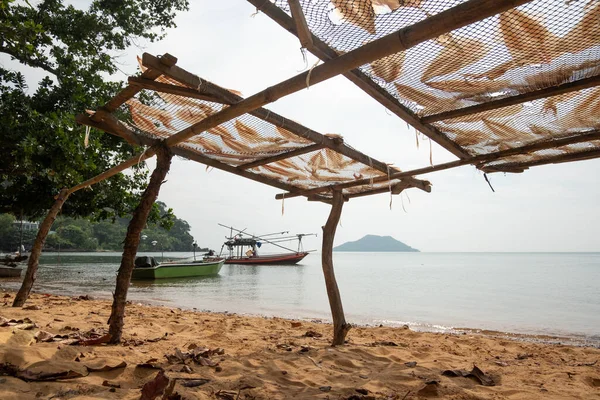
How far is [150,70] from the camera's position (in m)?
2.48

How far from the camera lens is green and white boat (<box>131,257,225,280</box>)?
1889cm

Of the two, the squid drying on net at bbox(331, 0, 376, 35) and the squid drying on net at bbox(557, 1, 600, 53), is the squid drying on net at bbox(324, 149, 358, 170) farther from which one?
the squid drying on net at bbox(557, 1, 600, 53)

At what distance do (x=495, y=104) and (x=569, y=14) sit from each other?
85 cm

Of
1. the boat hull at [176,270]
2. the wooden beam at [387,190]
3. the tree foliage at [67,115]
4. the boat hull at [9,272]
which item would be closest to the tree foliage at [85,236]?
the boat hull at [176,270]

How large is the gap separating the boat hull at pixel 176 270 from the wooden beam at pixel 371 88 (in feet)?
58.0

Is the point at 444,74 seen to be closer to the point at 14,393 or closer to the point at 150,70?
the point at 150,70

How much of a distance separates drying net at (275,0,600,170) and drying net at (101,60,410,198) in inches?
41.1

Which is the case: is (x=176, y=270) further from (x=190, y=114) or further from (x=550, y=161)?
(x=550, y=161)

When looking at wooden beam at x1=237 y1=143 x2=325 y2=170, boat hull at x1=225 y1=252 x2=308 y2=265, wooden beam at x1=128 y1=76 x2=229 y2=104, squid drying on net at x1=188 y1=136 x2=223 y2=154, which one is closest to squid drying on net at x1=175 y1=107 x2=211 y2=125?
squid drying on net at x1=188 y1=136 x2=223 y2=154

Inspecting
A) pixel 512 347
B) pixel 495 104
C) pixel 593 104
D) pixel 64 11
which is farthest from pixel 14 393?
pixel 64 11

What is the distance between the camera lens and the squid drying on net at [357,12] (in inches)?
77.9

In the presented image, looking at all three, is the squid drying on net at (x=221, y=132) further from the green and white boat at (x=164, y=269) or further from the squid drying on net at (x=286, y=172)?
the green and white boat at (x=164, y=269)

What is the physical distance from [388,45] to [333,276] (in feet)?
10.2

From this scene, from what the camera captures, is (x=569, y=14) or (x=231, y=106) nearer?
(x=569, y=14)
